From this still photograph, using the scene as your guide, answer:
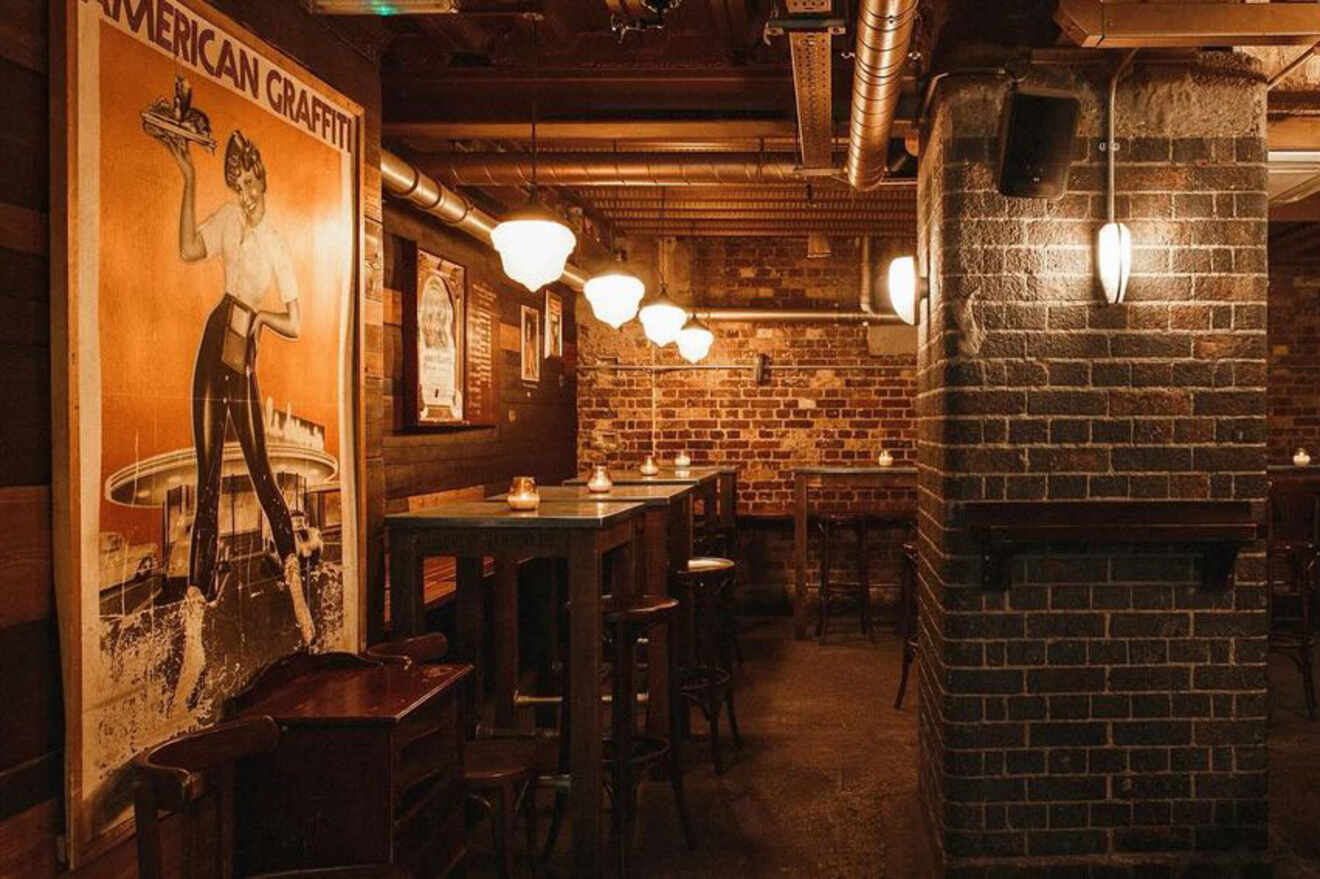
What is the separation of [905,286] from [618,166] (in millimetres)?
1674

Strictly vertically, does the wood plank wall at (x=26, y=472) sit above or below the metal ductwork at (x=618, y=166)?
below

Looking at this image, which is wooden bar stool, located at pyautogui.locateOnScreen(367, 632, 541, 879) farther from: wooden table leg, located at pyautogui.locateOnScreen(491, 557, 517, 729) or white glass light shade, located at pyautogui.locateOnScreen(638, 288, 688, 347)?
white glass light shade, located at pyautogui.locateOnScreen(638, 288, 688, 347)

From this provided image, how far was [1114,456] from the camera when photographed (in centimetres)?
316

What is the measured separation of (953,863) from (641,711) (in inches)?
85.4

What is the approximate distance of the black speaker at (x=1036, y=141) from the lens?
3.00 metres

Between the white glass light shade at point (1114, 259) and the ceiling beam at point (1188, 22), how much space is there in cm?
56

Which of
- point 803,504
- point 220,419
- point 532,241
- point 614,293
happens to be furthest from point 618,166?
point 803,504

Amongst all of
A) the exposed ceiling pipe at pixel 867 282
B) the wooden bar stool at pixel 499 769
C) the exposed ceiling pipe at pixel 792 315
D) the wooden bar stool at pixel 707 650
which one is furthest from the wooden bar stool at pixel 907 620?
the exposed ceiling pipe at pixel 867 282

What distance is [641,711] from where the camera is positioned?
5059mm

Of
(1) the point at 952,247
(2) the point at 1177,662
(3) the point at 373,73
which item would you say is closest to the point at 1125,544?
(2) the point at 1177,662

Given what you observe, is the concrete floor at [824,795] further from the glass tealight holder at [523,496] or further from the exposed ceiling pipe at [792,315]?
the exposed ceiling pipe at [792,315]

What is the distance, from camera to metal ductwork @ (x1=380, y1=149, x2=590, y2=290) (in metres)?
3.99

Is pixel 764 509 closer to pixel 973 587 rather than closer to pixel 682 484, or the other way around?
pixel 682 484

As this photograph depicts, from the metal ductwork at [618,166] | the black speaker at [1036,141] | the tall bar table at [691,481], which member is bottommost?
the tall bar table at [691,481]
